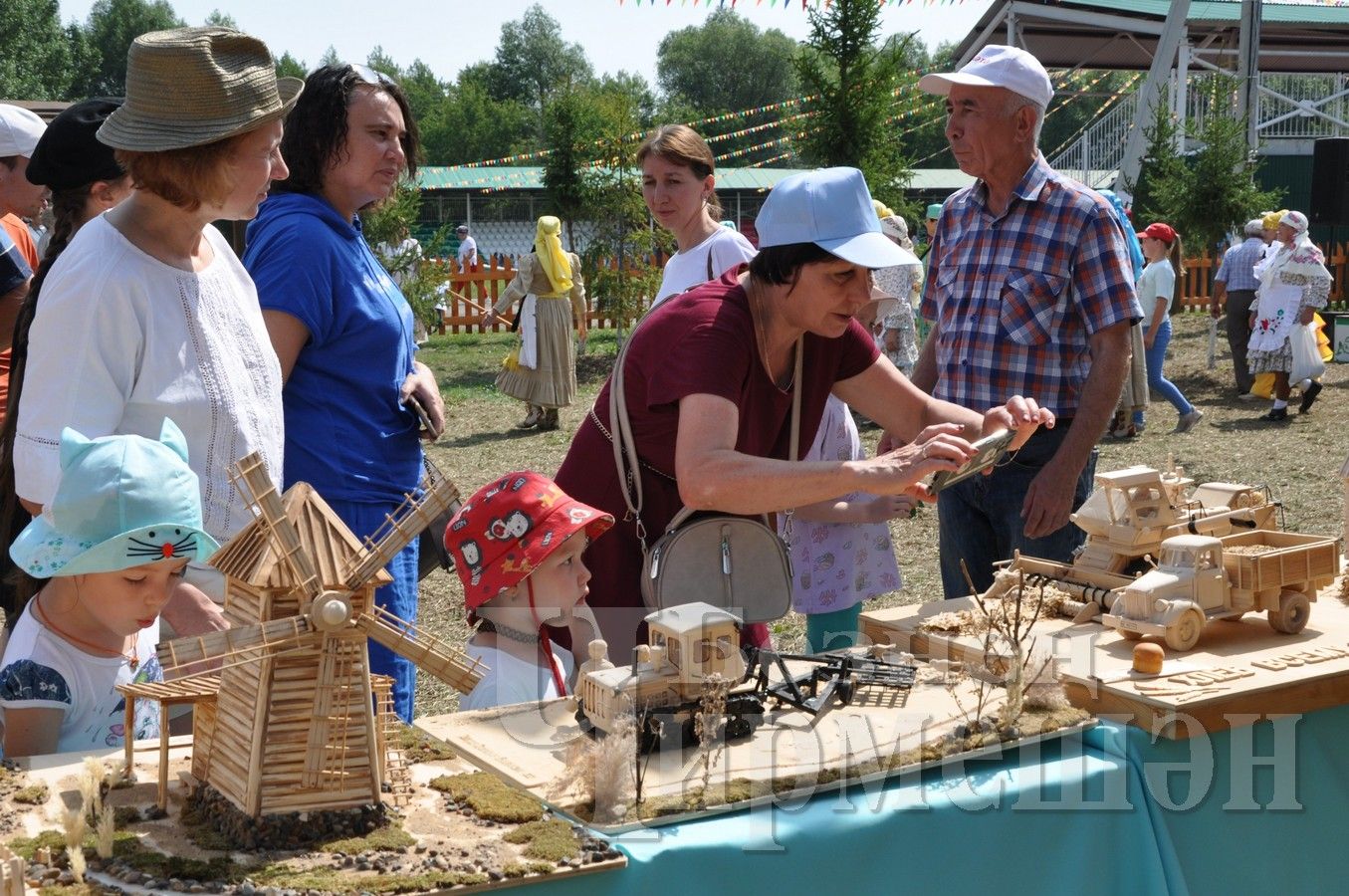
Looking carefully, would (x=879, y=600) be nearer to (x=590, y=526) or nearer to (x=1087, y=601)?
(x=1087, y=601)

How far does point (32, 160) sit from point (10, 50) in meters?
46.5

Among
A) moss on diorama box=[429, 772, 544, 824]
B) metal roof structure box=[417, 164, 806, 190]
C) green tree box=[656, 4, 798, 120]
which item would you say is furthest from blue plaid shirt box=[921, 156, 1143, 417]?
green tree box=[656, 4, 798, 120]

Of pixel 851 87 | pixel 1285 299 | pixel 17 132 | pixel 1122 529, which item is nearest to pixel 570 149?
pixel 851 87

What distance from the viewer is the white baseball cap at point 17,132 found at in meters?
3.77

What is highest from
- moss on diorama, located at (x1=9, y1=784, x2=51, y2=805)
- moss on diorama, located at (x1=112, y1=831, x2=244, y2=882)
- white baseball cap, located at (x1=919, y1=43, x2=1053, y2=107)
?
white baseball cap, located at (x1=919, y1=43, x2=1053, y2=107)

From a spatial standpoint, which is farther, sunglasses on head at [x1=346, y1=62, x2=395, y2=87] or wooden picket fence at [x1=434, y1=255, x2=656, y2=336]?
wooden picket fence at [x1=434, y1=255, x2=656, y2=336]

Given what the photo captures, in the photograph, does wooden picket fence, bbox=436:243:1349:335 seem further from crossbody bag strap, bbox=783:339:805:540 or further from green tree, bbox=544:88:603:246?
crossbody bag strap, bbox=783:339:805:540

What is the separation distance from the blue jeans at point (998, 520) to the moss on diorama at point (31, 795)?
2.51 m

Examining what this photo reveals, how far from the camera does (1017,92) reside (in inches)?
146

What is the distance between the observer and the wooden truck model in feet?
8.55

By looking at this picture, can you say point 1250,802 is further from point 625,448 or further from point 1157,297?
point 1157,297

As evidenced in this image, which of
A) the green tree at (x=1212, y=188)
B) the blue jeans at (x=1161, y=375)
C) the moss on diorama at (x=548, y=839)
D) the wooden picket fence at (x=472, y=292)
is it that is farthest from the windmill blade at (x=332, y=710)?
the wooden picket fence at (x=472, y=292)

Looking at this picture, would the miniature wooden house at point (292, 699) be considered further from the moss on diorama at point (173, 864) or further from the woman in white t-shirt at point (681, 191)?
the woman in white t-shirt at point (681, 191)

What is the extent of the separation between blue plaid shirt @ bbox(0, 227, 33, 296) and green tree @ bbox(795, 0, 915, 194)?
11.1 meters
